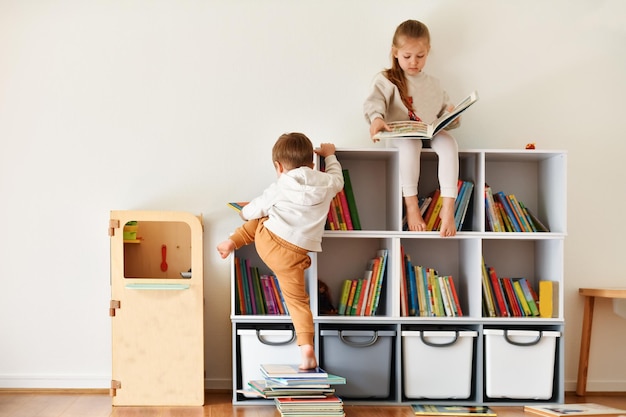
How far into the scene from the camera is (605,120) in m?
3.34

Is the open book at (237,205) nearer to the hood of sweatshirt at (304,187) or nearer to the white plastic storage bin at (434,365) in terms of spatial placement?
the hood of sweatshirt at (304,187)

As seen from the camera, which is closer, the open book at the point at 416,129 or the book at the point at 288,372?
the book at the point at 288,372

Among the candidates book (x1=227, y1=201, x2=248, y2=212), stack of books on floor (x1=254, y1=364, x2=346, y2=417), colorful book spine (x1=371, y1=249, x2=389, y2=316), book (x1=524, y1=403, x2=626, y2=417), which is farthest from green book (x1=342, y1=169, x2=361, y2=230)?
book (x1=524, y1=403, x2=626, y2=417)

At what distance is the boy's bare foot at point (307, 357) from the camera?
2.80 metres

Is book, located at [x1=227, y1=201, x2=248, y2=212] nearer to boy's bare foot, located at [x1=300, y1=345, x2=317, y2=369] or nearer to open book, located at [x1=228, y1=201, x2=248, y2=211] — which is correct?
open book, located at [x1=228, y1=201, x2=248, y2=211]

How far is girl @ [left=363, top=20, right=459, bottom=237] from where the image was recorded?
301 centimetres

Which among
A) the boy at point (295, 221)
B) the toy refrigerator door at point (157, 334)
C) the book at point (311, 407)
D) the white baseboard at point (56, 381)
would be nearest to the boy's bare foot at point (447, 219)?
the boy at point (295, 221)

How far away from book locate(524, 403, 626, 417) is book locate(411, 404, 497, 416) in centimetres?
18

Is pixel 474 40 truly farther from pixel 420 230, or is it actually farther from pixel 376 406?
pixel 376 406

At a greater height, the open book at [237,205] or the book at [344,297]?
the open book at [237,205]

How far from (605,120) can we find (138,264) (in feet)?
7.36

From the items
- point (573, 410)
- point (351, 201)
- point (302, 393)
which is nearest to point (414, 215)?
point (351, 201)

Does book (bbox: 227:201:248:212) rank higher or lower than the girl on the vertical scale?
lower

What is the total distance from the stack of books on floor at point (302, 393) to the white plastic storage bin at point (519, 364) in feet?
2.33
